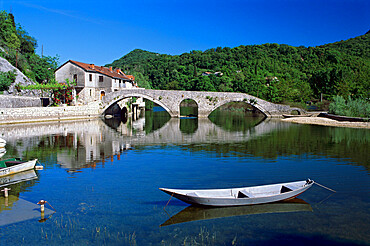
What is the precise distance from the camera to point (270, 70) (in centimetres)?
11219

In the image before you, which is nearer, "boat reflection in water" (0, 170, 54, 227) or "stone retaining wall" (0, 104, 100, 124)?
"boat reflection in water" (0, 170, 54, 227)

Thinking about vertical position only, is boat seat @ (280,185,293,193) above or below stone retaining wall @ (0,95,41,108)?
below

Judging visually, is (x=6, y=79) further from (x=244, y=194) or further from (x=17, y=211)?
(x=244, y=194)

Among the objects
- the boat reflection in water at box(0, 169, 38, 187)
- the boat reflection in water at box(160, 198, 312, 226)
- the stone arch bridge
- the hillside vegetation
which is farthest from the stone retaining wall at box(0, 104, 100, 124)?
the boat reflection in water at box(160, 198, 312, 226)

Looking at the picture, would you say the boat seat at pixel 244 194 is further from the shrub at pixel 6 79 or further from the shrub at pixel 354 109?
the shrub at pixel 6 79

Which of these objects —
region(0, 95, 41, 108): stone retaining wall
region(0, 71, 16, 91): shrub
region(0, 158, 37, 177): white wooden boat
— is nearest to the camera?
region(0, 158, 37, 177): white wooden boat

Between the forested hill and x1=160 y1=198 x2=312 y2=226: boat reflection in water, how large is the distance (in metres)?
54.8

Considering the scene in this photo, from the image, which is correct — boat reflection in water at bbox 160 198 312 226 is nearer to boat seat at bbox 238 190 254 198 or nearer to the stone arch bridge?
boat seat at bbox 238 190 254 198

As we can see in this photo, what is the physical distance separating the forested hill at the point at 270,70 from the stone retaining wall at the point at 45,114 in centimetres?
3617

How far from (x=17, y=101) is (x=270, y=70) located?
294ft

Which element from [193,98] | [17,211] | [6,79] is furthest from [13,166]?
[193,98]

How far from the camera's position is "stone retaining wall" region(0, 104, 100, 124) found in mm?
36938

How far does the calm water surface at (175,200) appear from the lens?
8.95 metres

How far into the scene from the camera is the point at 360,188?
1316 cm
